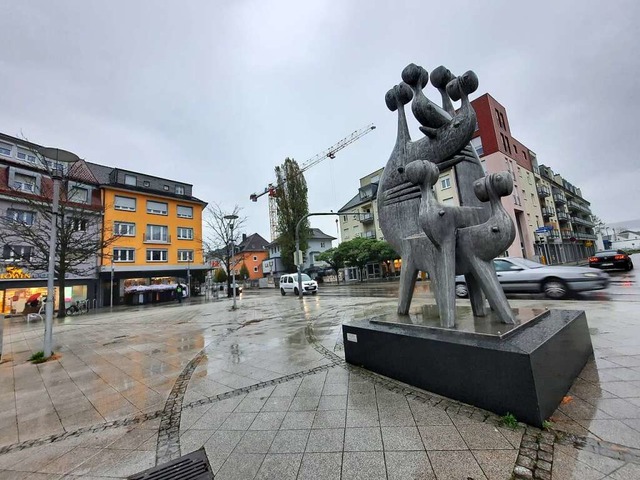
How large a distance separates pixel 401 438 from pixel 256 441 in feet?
4.45

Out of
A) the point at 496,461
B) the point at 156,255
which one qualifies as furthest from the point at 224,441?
the point at 156,255

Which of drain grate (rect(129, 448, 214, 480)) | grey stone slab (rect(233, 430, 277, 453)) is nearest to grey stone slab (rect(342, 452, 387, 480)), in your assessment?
grey stone slab (rect(233, 430, 277, 453))

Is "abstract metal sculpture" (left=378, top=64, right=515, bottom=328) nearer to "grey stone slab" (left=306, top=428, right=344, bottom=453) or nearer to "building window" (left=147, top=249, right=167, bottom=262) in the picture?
"grey stone slab" (left=306, top=428, right=344, bottom=453)

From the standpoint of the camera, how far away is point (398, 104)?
5.68 metres

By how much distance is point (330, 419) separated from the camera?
9.74ft

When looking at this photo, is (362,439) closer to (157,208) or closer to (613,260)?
(613,260)

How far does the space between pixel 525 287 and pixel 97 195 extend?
32.9 m

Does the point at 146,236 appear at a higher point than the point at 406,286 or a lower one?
higher

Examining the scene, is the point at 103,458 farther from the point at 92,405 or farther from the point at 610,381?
the point at 610,381

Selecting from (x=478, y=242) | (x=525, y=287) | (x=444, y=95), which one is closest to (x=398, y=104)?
(x=444, y=95)

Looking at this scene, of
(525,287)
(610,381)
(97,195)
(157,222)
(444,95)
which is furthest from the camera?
(157,222)

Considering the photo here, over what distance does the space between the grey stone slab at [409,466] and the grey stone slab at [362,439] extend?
159 mm

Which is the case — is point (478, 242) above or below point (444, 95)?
below

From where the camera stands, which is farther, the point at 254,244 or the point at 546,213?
the point at 254,244
